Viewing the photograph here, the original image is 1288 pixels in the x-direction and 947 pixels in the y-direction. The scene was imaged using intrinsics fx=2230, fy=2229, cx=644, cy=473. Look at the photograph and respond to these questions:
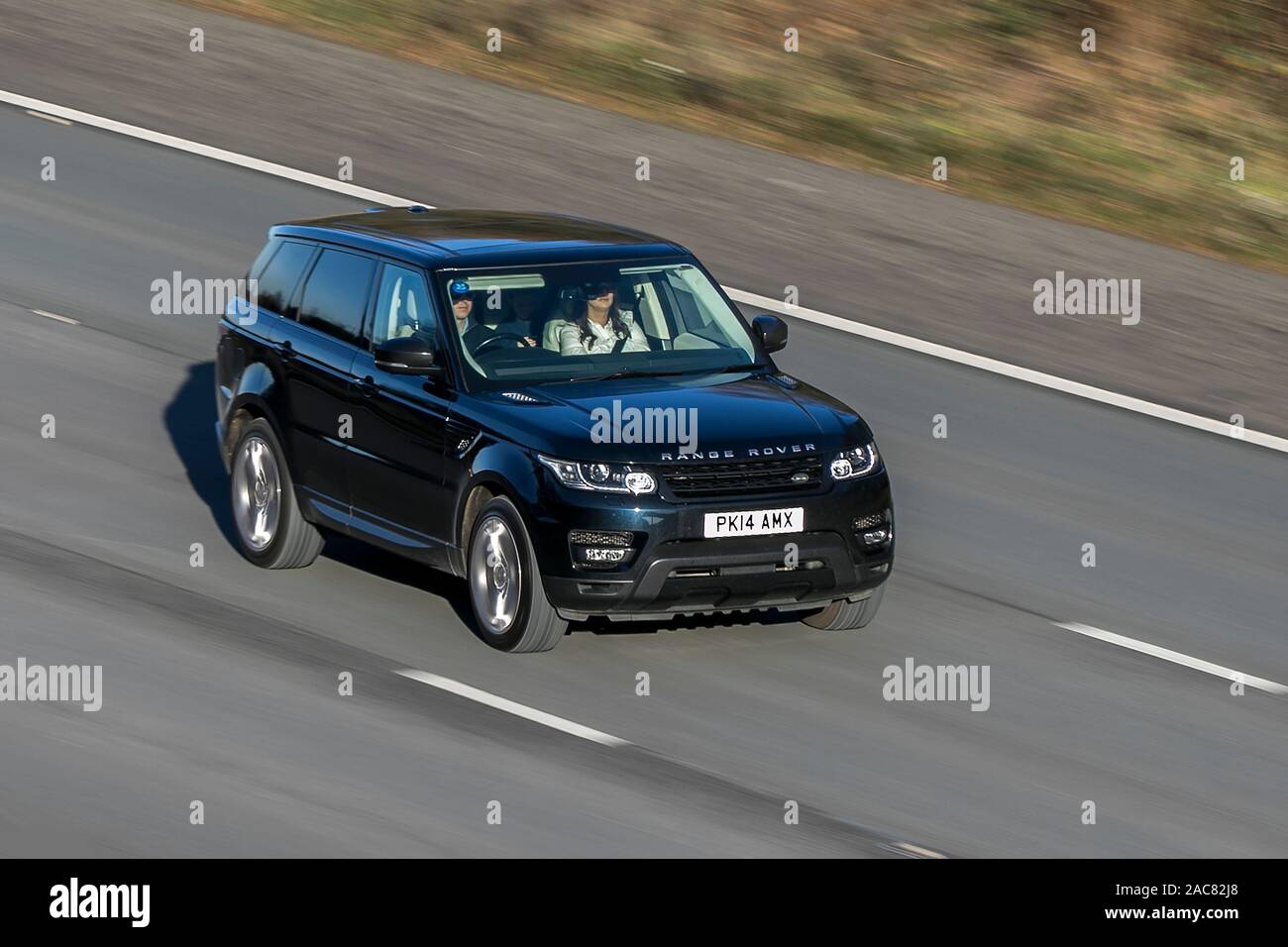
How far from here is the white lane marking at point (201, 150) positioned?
64.5ft

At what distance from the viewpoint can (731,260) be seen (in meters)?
18.4

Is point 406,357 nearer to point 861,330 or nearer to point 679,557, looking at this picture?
point 679,557

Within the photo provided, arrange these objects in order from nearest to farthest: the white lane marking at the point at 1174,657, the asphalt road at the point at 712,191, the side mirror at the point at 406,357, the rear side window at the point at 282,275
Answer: the side mirror at the point at 406,357, the white lane marking at the point at 1174,657, the rear side window at the point at 282,275, the asphalt road at the point at 712,191

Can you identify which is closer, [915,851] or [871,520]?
[915,851]

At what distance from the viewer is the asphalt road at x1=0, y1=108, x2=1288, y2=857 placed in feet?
29.8

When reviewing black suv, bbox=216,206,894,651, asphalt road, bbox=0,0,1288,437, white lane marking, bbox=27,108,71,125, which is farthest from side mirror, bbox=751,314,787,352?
white lane marking, bbox=27,108,71,125

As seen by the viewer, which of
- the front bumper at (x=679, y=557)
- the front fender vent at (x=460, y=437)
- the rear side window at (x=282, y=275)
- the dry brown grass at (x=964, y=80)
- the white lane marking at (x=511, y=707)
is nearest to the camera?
the white lane marking at (x=511, y=707)

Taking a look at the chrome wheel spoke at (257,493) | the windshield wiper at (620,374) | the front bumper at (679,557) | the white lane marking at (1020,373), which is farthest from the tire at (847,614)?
the white lane marking at (1020,373)

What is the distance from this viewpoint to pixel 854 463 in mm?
10945

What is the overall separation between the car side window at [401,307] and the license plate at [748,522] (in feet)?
6.53

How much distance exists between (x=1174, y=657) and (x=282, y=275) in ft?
18.0

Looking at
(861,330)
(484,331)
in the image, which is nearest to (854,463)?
(484,331)

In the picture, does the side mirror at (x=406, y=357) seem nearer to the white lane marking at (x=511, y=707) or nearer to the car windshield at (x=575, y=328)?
the car windshield at (x=575, y=328)

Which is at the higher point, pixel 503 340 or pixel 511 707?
pixel 503 340
